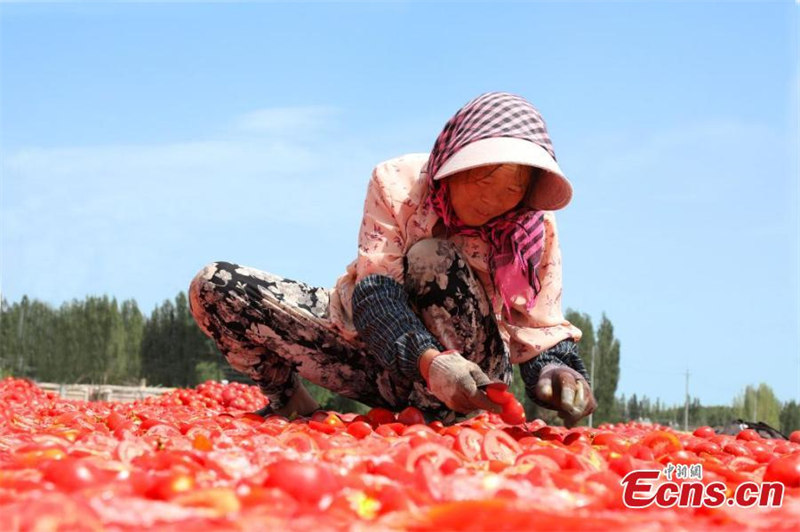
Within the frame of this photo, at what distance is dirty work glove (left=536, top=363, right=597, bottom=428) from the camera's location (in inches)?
119

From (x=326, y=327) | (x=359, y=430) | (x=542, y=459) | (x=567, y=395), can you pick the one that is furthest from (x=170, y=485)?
(x=326, y=327)

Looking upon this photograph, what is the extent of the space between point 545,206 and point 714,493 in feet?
4.83

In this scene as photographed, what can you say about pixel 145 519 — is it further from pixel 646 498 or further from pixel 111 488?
pixel 646 498

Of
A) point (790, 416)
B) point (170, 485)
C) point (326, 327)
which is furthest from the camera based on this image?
point (790, 416)

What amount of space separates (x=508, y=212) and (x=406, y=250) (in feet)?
1.50

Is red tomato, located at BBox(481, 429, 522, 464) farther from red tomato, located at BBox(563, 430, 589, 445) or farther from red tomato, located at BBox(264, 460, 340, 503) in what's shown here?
red tomato, located at BBox(264, 460, 340, 503)

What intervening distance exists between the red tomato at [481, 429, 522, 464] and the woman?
1.23 ft

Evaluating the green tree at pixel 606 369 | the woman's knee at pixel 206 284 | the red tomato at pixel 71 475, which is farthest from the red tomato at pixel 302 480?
the green tree at pixel 606 369

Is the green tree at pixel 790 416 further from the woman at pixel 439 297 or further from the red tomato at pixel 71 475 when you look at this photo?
the red tomato at pixel 71 475

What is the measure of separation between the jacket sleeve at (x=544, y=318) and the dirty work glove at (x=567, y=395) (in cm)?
44

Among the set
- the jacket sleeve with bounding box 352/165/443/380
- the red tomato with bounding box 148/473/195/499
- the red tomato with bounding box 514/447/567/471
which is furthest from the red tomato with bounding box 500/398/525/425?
the red tomato with bounding box 148/473/195/499

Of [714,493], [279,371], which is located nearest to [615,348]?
[279,371]

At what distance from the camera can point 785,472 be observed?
252cm

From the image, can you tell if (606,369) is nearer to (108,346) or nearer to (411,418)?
(108,346)
